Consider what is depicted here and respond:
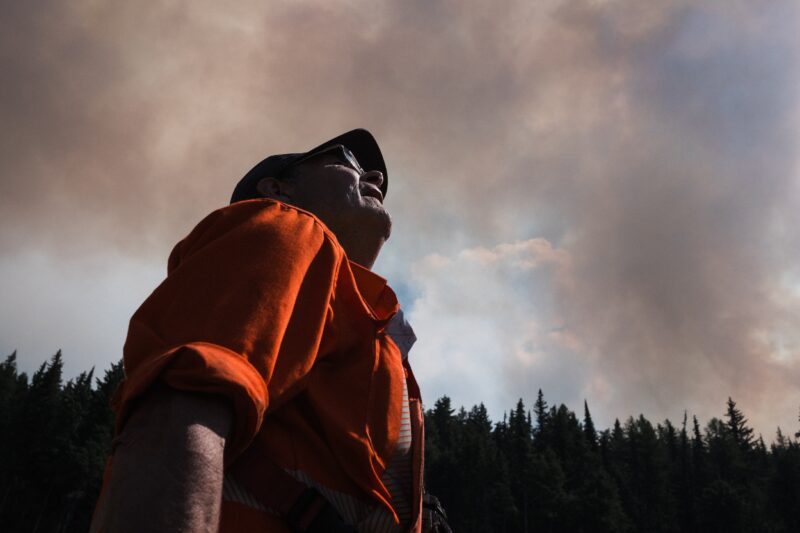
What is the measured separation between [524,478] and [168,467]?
86187 millimetres

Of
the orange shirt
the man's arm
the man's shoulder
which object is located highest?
the man's shoulder

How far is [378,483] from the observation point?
6.52ft

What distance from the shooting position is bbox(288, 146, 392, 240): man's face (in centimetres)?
346

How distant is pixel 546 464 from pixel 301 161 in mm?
82496

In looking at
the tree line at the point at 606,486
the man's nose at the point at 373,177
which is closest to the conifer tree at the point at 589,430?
the tree line at the point at 606,486

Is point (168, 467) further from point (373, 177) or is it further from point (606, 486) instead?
point (606, 486)

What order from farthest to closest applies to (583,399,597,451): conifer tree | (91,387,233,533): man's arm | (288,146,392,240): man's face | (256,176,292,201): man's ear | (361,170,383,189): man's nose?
(583,399,597,451): conifer tree < (361,170,383,189): man's nose < (256,176,292,201): man's ear < (288,146,392,240): man's face < (91,387,233,533): man's arm

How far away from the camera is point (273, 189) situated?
3584 mm

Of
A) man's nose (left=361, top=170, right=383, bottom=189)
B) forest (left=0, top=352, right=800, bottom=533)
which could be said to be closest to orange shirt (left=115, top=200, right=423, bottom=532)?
man's nose (left=361, top=170, right=383, bottom=189)

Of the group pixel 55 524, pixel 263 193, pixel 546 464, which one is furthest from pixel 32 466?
pixel 263 193

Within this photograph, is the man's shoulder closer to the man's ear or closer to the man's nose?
the man's ear

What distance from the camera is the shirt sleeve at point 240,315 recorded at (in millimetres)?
1446

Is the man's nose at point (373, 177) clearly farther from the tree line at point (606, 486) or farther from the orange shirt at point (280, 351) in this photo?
the tree line at point (606, 486)

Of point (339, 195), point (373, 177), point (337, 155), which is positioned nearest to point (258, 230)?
point (339, 195)
